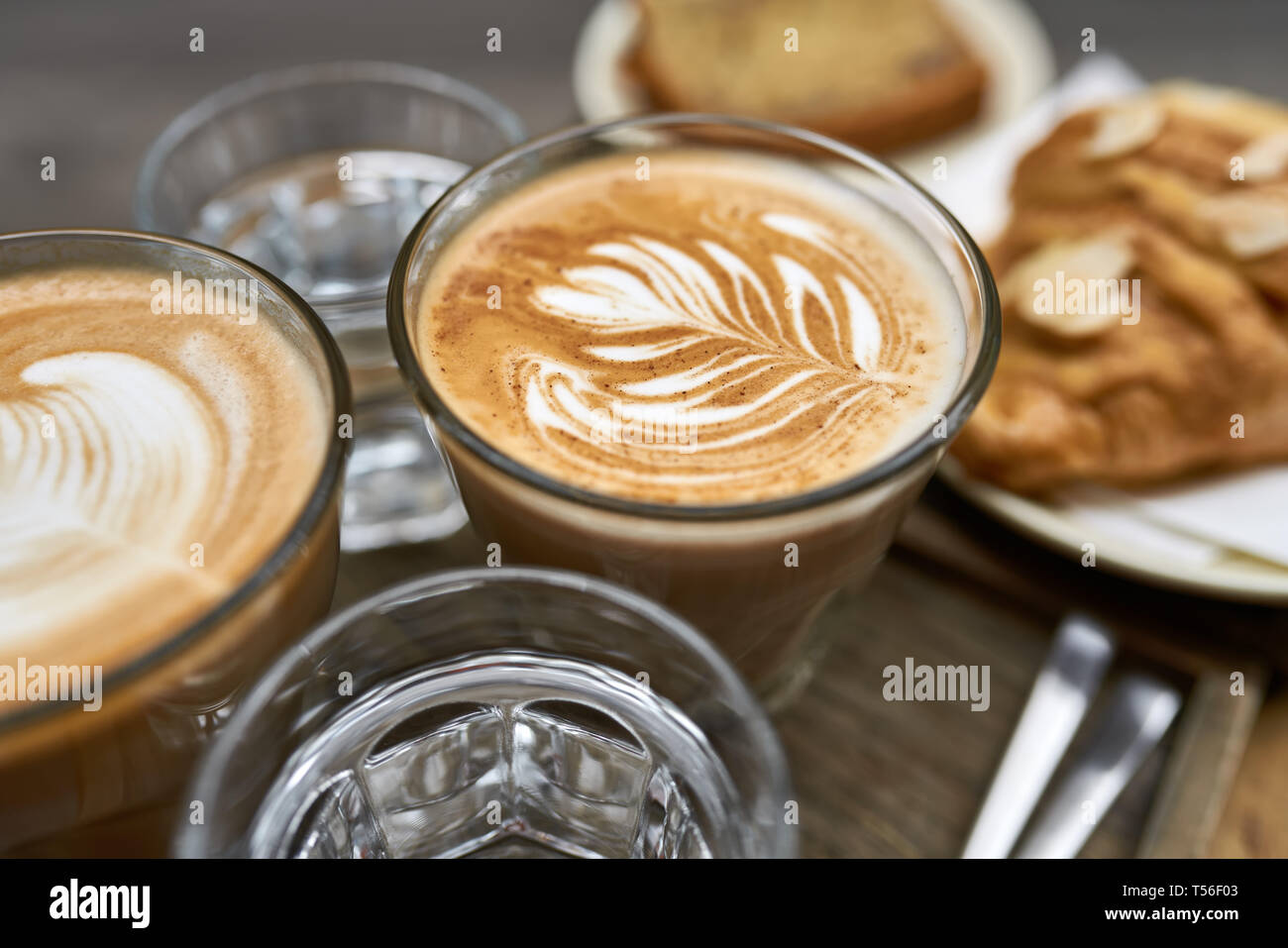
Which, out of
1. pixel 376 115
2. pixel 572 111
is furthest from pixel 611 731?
pixel 572 111

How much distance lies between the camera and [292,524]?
25.9 inches

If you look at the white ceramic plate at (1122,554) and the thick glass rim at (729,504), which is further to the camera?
the white ceramic plate at (1122,554)

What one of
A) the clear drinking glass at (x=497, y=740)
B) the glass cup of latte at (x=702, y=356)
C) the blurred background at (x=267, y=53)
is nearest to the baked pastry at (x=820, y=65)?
the blurred background at (x=267, y=53)

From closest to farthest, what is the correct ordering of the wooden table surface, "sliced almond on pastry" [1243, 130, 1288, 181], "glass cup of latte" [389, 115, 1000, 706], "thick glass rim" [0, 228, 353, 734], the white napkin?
1. "thick glass rim" [0, 228, 353, 734]
2. "glass cup of latte" [389, 115, 1000, 706]
3. the wooden table surface
4. the white napkin
5. "sliced almond on pastry" [1243, 130, 1288, 181]

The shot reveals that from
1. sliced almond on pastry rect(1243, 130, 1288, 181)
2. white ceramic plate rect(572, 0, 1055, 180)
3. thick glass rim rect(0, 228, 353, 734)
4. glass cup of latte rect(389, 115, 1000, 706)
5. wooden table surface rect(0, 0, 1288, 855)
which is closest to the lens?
thick glass rim rect(0, 228, 353, 734)

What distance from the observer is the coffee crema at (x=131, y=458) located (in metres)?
0.66

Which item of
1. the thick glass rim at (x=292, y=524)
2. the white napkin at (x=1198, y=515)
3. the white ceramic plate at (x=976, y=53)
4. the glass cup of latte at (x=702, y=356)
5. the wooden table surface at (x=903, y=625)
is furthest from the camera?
the white ceramic plate at (x=976, y=53)

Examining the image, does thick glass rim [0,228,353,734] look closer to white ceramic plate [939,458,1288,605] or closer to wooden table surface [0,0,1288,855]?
wooden table surface [0,0,1288,855]

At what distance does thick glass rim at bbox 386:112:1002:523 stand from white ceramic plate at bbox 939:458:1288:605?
32 cm

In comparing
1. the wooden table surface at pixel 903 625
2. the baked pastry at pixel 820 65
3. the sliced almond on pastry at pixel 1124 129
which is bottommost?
the wooden table surface at pixel 903 625

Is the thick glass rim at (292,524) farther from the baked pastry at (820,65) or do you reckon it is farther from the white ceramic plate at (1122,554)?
the baked pastry at (820,65)

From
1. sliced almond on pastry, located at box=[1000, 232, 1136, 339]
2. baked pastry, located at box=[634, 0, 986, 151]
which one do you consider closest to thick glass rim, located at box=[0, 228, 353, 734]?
sliced almond on pastry, located at box=[1000, 232, 1136, 339]

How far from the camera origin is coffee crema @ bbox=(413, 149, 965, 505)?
78 centimetres
